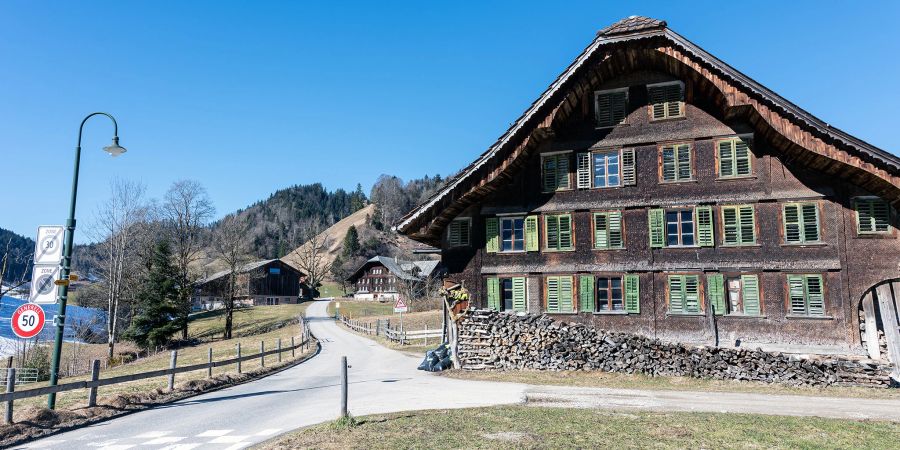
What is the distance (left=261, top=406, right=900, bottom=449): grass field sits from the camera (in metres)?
10.4

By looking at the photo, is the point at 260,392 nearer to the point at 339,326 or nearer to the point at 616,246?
the point at 616,246

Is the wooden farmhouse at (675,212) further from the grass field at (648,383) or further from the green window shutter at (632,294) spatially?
the grass field at (648,383)

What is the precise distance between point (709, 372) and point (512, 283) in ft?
27.0

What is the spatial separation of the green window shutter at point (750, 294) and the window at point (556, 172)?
7.75 m

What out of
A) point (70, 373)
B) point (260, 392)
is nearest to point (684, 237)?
point (260, 392)

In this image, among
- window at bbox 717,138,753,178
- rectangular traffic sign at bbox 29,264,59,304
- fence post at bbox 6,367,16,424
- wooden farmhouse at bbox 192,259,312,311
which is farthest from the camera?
wooden farmhouse at bbox 192,259,312,311

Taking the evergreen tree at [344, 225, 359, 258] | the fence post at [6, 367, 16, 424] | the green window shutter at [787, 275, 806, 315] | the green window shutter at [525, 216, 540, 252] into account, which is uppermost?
the evergreen tree at [344, 225, 359, 258]

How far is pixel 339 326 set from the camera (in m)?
61.3

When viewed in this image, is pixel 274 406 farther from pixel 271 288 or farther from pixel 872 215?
pixel 271 288

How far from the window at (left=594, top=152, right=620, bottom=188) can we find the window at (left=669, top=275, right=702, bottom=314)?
4626mm

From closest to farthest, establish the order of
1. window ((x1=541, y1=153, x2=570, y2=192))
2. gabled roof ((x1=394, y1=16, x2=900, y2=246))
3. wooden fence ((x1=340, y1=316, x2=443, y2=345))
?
gabled roof ((x1=394, y1=16, x2=900, y2=246)) → window ((x1=541, y1=153, x2=570, y2=192)) → wooden fence ((x1=340, y1=316, x2=443, y2=345))

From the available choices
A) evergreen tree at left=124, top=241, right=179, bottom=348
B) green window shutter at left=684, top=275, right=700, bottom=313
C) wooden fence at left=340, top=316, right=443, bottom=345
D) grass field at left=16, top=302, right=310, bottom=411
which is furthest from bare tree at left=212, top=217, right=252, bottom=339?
green window shutter at left=684, top=275, right=700, bottom=313

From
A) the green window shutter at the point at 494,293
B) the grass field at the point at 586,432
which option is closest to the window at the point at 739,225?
the green window shutter at the point at 494,293

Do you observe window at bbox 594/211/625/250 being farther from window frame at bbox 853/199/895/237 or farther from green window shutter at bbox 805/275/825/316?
window frame at bbox 853/199/895/237
